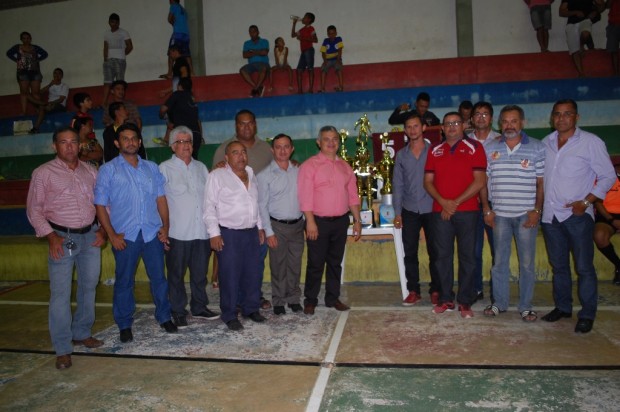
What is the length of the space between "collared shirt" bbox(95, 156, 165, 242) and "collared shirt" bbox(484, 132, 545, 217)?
2755 mm

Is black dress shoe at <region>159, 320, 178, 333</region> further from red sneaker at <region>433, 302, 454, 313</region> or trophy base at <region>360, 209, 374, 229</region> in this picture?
red sneaker at <region>433, 302, 454, 313</region>

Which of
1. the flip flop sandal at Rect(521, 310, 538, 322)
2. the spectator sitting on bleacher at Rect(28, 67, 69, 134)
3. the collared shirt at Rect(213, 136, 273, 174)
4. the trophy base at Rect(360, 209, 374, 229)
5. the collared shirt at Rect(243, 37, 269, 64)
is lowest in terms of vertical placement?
the flip flop sandal at Rect(521, 310, 538, 322)

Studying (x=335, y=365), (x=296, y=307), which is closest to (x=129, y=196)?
(x=296, y=307)

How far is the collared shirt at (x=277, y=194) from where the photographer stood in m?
4.32

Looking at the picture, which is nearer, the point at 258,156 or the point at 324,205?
the point at 324,205

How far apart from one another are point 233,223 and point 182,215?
43 centimetres

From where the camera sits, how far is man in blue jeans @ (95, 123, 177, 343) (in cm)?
371

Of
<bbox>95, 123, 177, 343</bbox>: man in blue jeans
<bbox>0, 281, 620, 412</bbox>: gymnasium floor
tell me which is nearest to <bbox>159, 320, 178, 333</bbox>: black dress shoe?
<bbox>0, 281, 620, 412</bbox>: gymnasium floor

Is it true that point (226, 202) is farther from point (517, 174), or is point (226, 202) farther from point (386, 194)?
point (517, 174)

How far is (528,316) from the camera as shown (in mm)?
4082

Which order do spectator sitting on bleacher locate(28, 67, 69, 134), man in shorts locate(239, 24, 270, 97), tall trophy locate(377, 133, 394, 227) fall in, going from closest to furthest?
tall trophy locate(377, 133, 394, 227)
man in shorts locate(239, 24, 270, 97)
spectator sitting on bleacher locate(28, 67, 69, 134)

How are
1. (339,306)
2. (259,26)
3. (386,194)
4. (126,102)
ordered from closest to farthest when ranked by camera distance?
1. (339,306)
2. (386,194)
3. (126,102)
4. (259,26)

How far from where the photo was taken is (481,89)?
959cm

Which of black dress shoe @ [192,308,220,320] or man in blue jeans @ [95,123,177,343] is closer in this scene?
man in blue jeans @ [95,123,177,343]
